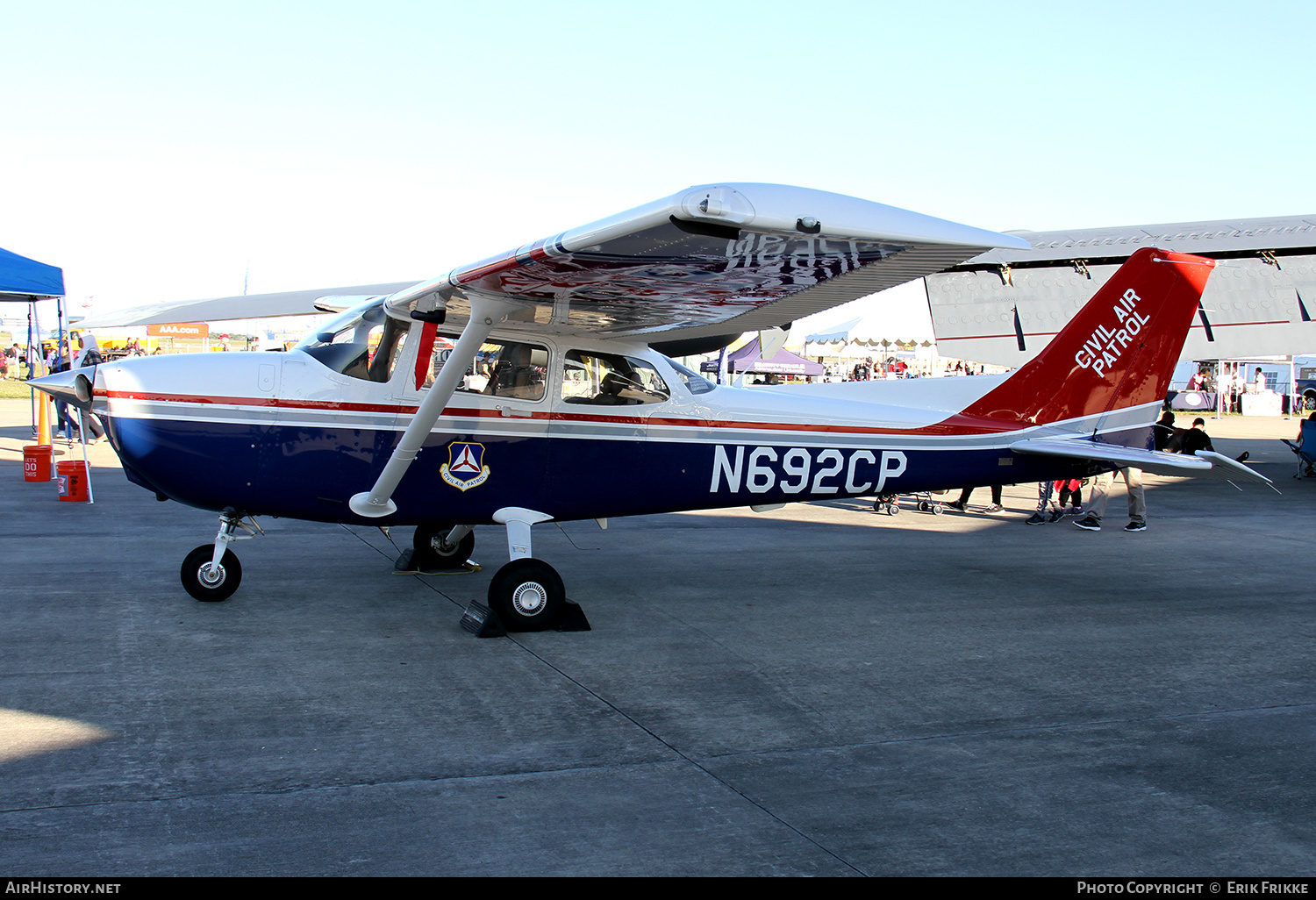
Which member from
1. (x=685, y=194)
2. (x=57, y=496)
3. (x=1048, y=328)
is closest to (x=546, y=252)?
(x=685, y=194)

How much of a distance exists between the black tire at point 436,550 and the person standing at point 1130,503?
288 inches

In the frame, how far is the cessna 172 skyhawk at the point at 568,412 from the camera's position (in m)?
5.48

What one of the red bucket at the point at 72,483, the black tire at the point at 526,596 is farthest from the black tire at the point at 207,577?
the red bucket at the point at 72,483

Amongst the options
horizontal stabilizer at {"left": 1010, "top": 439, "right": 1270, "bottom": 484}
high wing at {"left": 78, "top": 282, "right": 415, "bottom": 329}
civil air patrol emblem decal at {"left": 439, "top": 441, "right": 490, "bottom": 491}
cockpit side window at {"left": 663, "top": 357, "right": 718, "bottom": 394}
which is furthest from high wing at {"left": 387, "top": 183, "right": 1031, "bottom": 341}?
high wing at {"left": 78, "top": 282, "right": 415, "bottom": 329}

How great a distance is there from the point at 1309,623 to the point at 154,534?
9.76 meters

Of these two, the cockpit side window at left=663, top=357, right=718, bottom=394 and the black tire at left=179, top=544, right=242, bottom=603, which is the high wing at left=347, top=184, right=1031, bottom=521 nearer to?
the cockpit side window at left=663, top=357, right=718, bottom=394

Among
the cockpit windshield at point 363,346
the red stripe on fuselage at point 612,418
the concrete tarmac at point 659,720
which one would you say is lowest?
the concrete tarmac at point 659,720

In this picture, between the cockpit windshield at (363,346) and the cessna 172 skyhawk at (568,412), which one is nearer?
the cessna 172 skyhawk at (568,412)

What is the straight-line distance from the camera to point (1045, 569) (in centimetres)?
856

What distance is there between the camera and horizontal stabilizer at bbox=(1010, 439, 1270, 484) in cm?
706

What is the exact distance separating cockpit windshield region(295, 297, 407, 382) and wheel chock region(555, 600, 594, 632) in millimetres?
1933

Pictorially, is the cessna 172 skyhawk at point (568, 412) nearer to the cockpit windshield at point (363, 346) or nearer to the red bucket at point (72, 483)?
the cockpit windshield at point (363, 346)

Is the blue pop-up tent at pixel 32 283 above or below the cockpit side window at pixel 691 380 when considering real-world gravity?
above

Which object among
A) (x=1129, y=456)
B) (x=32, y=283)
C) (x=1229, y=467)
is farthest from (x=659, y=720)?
(x=32, y=283)
